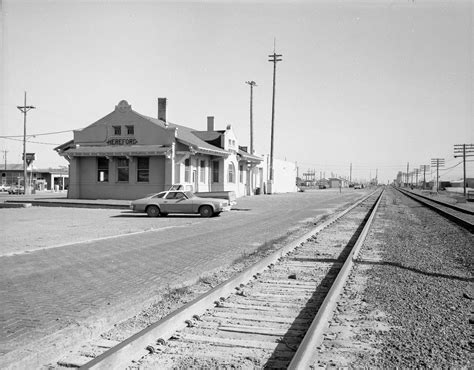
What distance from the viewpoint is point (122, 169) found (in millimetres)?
34000

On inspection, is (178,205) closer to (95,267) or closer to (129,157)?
(129,157)

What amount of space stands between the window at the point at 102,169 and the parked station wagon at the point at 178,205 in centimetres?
1365

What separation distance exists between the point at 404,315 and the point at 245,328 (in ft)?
6.86

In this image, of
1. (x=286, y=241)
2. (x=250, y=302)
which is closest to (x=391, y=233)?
(x=286, y=241)

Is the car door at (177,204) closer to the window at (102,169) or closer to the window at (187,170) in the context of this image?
the window at (187,170)

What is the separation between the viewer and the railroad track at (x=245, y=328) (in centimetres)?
427

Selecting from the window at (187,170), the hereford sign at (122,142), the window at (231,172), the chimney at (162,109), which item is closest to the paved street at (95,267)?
the window at (187,170)

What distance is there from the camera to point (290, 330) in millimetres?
5207

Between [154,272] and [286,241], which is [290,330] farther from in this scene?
[286,241]

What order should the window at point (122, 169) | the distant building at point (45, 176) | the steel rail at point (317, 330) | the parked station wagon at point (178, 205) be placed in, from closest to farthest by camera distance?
1. the steel rail at point (317, 330)
2. the parked station wagon at point (178, 205)
3. the window at point (122, 169)
4. the distant building at point (45, 176)

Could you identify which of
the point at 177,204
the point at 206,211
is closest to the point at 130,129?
the point at 177,204

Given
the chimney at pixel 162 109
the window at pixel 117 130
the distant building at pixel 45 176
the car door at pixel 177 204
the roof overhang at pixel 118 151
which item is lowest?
the car door at pixel 177 204

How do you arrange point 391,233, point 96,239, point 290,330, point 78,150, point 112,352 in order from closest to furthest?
point 112,352, point 290,330, point 96,239, point 391,233, point 78,150

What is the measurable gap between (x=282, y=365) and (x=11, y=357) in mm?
2467
